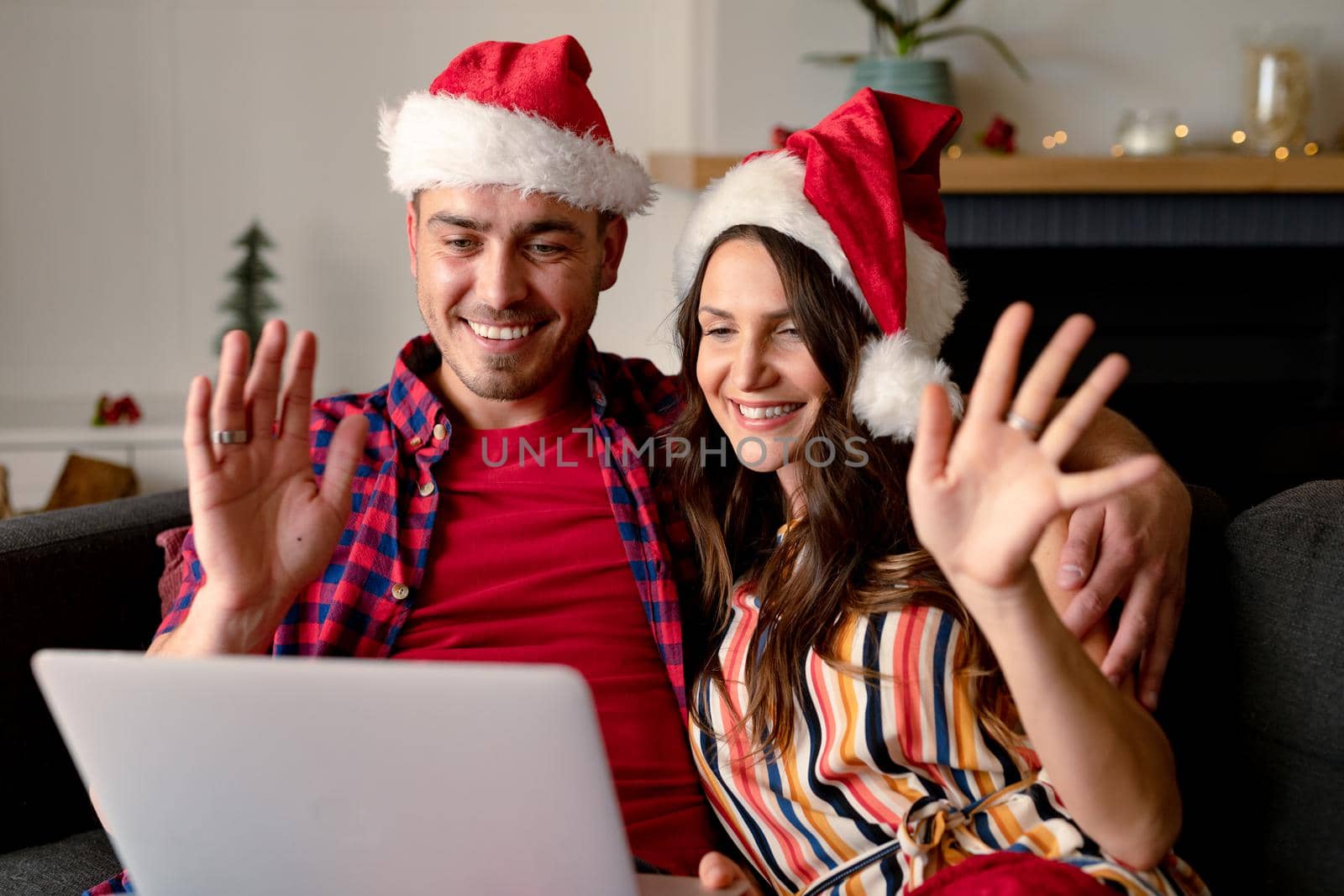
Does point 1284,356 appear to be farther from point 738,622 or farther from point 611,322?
point 738,622

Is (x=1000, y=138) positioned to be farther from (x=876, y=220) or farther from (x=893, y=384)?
(x=893, y=384)

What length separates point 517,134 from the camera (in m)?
→ 1.64

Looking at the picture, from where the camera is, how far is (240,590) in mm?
1239

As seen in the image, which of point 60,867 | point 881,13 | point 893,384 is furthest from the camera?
point 881,13

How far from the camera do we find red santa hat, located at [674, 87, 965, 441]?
1.34 metres

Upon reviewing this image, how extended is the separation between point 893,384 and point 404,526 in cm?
65

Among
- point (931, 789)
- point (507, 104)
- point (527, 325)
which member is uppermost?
point (507, 104)

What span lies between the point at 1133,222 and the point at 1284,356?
715 millimetres

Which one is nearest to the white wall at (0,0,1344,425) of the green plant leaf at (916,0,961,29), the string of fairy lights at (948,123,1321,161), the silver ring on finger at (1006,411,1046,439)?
the green plant leaf at (916,0,961,29)

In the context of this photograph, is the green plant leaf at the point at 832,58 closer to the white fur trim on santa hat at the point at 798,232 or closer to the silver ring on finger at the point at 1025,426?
the white fur trim on santa hat at the point at 798,232

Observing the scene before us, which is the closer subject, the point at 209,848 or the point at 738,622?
the point at 209,848

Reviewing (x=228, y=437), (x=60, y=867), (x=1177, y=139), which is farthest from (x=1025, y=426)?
(x=1177, y=139)

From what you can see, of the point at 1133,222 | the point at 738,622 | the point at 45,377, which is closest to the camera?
the point at 738,622

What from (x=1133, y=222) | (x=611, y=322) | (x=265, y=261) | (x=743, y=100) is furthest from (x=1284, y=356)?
(x=265, y=261)
